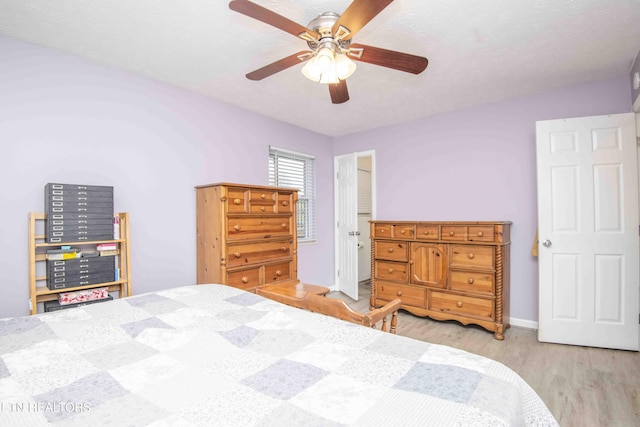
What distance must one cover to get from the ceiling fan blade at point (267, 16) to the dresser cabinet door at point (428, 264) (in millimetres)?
2550

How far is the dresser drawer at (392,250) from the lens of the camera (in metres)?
3.63

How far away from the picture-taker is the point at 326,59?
1.72 meters

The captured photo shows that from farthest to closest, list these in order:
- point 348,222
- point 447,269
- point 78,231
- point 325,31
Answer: point 348,222 → point 447,269 → point 78,231 → point 325,31

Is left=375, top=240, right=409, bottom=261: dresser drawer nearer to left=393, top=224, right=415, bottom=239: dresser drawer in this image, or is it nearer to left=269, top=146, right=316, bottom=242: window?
left=393, top=224, right=415, bottom=239: dresser drawer

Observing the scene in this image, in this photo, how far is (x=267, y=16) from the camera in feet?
4.83

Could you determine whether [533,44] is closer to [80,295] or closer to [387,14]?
[387,14]

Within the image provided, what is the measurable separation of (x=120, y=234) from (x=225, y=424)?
239cm

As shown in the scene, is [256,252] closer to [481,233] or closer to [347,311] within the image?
[347,311]

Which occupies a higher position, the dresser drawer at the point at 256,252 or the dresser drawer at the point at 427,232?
the dresser drawer at the point at 427,232

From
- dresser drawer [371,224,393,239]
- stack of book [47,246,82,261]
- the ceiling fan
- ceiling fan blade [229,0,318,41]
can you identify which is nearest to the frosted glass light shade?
the ceiling fan

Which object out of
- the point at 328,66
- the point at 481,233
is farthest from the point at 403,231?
the point at 328,66

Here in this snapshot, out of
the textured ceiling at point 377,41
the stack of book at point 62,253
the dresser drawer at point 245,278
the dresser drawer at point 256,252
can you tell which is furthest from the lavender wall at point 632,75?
the stack of book at point 62,253

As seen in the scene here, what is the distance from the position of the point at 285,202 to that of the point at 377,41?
1.78 metres

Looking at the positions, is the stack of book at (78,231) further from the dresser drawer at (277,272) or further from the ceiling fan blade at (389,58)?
the ceiling fan blade at (389,58)
